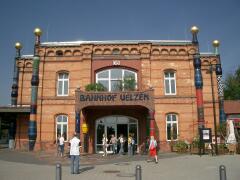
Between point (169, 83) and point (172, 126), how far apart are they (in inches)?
151

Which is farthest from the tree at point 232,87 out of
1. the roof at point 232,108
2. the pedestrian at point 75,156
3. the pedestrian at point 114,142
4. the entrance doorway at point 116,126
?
the pedestrian at point 75,156

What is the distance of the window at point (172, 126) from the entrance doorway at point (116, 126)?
9.07 feet

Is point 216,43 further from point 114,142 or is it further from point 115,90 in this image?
point 114,142

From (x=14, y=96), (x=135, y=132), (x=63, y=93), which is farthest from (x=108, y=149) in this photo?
(x=14, y=96)

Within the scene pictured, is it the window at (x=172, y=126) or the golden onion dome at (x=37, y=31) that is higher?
the golden onion dome at (x=37, y=31)

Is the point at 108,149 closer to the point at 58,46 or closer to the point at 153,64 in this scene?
the point at 153,64

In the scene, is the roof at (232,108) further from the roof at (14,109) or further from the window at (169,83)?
the roof at (14,109)

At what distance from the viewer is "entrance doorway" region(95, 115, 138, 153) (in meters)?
26.6

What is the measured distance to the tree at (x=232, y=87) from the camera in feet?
181

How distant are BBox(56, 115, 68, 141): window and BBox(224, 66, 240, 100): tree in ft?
125

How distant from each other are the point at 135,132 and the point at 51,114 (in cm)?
750

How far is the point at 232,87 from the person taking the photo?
185ft

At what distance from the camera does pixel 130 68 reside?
89.3 ft

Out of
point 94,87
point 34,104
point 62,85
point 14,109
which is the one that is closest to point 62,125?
point 34,104
